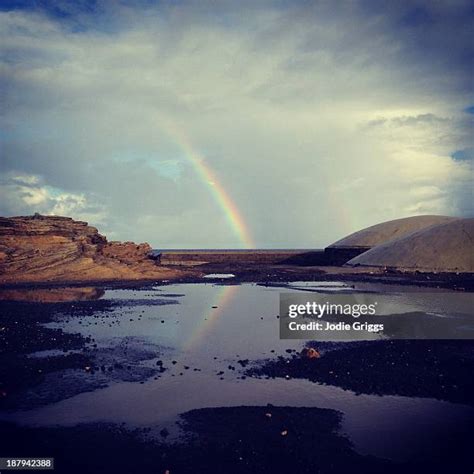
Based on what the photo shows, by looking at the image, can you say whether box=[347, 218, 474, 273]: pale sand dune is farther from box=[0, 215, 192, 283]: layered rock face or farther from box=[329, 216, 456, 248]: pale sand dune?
box=[0, 215, 192, 283]: layered rock face

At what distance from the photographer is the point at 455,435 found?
25.3ft

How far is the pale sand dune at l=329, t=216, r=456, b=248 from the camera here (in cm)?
7538

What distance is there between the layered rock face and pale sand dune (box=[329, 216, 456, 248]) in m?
40.3

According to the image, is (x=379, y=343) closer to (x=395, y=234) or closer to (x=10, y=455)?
(x=10, y=455)

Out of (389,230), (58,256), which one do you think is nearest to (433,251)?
(389,230)

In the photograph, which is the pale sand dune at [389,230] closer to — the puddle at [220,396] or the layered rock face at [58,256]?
the layered rock face at [58,256]

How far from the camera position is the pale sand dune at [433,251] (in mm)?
49781

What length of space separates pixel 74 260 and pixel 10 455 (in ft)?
130

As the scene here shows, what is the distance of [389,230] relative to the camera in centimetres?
7794

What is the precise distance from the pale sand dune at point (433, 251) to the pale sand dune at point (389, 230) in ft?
48.5

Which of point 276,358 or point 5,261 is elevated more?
point 5,261

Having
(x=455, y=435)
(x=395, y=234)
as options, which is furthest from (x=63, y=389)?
(x=395, y=234)

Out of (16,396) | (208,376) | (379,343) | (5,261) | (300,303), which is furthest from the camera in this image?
(5,261)

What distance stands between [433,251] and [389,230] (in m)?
25.7
